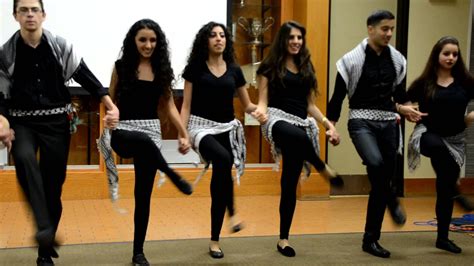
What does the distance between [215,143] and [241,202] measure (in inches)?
89.9

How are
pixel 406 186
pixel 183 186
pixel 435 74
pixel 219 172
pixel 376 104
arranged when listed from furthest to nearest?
pixel 406 186, pixel 435 74, pixel 376 104, pixel 219 172, pixel 183 186

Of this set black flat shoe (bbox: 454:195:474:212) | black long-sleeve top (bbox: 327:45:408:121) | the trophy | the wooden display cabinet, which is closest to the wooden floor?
black flat shoe (bbox: 454:195:474:212)

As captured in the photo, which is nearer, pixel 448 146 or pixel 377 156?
pixel 377 156

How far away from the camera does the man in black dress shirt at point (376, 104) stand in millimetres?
3615

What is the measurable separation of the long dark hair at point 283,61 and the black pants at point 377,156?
1.37 ft

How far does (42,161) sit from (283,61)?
155 cm

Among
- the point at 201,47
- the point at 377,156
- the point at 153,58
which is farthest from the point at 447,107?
the point at 153,58

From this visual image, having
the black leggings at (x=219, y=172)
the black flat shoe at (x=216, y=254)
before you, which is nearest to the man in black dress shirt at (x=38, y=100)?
the black leggings at (x=219, y=172)

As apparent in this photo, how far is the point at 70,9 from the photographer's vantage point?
5504 mm

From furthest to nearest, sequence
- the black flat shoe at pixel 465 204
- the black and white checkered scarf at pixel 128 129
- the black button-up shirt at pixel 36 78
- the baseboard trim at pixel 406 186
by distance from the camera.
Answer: the baseboard trim at pixel 406 186
the black flat shoe at pixel 465 204
the black and white checkered scarf at pixel 128 129
the black button-up shirt at pixel 36 78

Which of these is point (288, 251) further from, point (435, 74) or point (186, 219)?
point (435, 74)

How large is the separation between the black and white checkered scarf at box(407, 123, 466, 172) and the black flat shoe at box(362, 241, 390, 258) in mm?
599

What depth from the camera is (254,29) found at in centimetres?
613

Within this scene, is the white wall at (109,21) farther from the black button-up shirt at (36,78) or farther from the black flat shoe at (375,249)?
the black flat shoe at (375,249)
